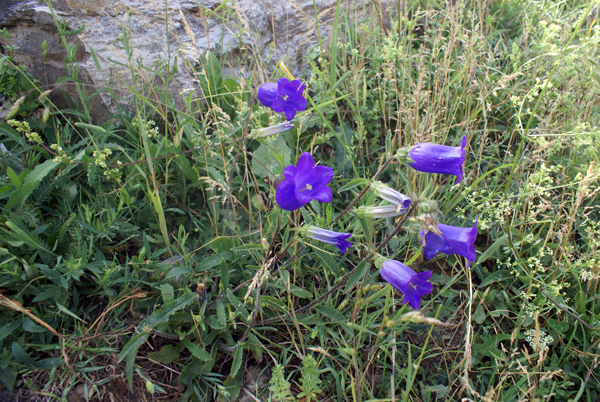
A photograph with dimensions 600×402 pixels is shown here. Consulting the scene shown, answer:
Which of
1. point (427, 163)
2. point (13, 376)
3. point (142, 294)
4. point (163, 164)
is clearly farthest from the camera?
point (163, 164)

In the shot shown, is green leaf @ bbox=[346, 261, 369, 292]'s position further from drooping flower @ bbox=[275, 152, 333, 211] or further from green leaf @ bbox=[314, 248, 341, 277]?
drooping flower @ bbox=[275, 152, 333, 211]

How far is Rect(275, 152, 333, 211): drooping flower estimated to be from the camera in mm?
1684

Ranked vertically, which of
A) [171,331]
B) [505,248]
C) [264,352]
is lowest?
[264,352]

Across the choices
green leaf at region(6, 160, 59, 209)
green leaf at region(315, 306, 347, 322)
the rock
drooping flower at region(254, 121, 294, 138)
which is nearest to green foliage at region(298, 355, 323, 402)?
green leaf at region(315, 306, 347, 322)

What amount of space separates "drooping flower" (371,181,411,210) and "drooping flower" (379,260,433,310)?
0.27 m

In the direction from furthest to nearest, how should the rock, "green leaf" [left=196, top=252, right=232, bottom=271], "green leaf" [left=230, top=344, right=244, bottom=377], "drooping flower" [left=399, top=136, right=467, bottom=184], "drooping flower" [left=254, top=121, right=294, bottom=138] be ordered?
the rock < "green leaf" [left=196, top=252, right=232, bottom=271] < "drooping flower" [left=254, top=121, right=294, bottom=138] < "green leaf" [left=230, top=344, right=244, bottom=377] < "drooping flower" [left=399, top=136, right=467, bottom=184]

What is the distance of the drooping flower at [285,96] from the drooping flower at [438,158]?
0.65m

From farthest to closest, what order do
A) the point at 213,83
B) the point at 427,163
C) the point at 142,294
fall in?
1. the point at 213,83
2. the point at 142,294
3. the point at 427,163

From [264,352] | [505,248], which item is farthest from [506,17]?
[264,352]

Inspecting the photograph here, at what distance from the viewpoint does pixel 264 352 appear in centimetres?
214

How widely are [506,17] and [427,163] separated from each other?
317 cm

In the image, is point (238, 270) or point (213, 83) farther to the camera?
point (213, 83)

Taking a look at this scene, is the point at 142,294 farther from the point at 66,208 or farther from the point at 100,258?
the point at 66,208

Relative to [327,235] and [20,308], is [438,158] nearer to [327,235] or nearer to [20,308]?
[327,235]
